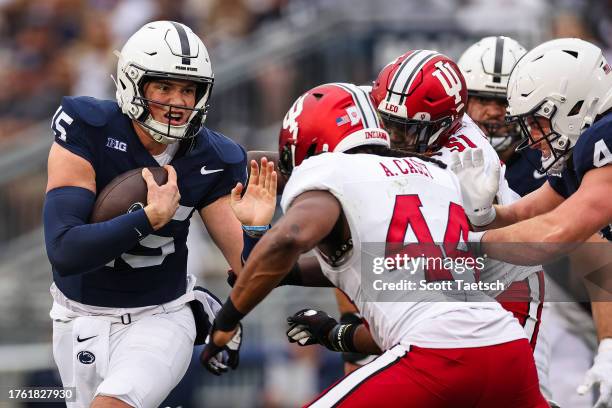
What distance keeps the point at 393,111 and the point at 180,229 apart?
1.17 metres

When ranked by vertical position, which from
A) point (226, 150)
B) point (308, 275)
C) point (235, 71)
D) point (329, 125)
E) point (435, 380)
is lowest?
point (235, 71)

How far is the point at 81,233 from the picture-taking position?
5.20 meters

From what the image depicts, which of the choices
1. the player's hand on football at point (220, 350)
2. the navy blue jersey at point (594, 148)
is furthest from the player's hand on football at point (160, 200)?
the navy blue jersey at point (594, 148)

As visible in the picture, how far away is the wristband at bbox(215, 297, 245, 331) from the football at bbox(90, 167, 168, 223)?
97 cm

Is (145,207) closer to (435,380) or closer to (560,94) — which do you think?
(435,380)

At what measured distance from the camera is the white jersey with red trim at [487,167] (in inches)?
211

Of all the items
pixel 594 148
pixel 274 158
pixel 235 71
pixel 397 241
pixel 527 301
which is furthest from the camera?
pixel 235 71

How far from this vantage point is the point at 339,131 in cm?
474

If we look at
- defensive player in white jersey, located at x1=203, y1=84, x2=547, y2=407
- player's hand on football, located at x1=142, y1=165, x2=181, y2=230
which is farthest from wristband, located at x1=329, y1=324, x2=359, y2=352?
player's hand on football, located at x1=142, y1=165, x2=181, y2=230

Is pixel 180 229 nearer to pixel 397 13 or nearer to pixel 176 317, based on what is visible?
pixel 176 317

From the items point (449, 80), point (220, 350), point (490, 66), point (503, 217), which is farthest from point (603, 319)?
point (220, 350)

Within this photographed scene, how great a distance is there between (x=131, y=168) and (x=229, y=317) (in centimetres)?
133

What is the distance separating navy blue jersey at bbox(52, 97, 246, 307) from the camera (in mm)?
5559

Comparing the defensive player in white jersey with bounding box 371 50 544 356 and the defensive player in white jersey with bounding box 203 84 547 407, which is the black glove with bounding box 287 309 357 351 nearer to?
the defensive player in white jersey with bounding box 203 84 547 407
